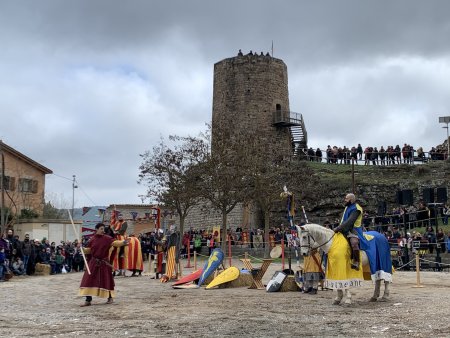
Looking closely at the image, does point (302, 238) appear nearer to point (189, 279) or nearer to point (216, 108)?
point (189, 279)

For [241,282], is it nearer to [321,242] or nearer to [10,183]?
[321,242]

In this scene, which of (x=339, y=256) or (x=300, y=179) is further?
(x=300, y=179)

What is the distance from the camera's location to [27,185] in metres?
49.9

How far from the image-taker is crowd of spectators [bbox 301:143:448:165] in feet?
149

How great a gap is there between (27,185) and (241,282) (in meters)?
37.7

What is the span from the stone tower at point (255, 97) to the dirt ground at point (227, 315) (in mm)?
37411

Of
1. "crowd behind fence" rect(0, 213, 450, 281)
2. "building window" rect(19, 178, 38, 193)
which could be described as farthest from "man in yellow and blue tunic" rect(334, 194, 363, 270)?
"building window" rect(19, 178, 38, 193)

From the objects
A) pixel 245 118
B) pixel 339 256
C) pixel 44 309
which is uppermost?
pixel 245 118

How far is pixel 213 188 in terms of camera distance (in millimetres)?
35594

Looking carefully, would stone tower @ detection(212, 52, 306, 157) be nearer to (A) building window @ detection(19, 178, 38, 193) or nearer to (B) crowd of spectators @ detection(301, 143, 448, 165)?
(B) crowd of spectators @ detection(301, 143, 448, 165)

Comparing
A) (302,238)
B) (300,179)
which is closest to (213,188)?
(300,179)

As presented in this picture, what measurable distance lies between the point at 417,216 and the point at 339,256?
18821 mm

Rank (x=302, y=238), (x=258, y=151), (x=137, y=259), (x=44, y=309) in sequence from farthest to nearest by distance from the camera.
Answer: (x=258, y=151) → (x=137, y=259) → (x=302, y=238) → (x=44, y=309)

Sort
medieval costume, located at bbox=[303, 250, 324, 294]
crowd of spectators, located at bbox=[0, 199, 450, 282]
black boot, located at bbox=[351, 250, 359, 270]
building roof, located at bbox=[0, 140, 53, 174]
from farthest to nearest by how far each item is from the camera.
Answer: building roof, located at bbox=[0, 140, 53, 174]
crowd of spectators, located at bbox=[0, 199, 450, 282]
medieval costume, located at bbox=[303, 250, 324, 294]
black boot, located at bbox=[351, 250, 359, 270]
